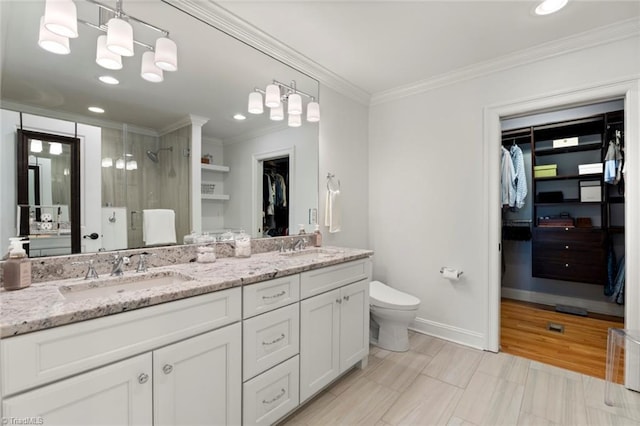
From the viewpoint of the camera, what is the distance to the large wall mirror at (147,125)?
4.25 ft

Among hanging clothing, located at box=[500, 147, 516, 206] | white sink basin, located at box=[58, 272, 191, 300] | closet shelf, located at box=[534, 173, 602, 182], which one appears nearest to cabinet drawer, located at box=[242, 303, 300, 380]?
white sink basin, located at box=[58, 272, 191, 300]

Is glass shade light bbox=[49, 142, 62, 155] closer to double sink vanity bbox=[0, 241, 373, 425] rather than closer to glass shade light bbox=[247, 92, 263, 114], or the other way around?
double sink vanity bbox=[0, 241, 373, 425]

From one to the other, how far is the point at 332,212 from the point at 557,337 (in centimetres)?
245

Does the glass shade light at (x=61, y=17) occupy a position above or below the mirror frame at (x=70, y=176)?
above

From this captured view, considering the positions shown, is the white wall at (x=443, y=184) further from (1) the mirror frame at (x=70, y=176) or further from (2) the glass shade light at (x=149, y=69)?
(1) the mirror frame at (x=70, y=176)

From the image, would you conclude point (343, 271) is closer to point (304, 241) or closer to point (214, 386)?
point (304, 241)

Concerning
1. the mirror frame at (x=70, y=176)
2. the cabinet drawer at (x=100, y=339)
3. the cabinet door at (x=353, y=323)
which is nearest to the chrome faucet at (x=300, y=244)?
the cabinet door at (x=353, y=323)

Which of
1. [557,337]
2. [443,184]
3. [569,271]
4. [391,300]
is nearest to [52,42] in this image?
[391,300]

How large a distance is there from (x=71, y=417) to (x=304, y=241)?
1.83 meters

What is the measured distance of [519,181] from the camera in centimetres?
363

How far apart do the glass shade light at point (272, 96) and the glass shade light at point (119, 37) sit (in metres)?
0.96

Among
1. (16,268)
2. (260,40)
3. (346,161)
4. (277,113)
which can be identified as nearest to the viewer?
(16,268)

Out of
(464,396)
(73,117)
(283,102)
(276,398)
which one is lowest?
(464,396)

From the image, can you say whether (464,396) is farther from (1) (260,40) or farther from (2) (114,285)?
(1) (260,40)
